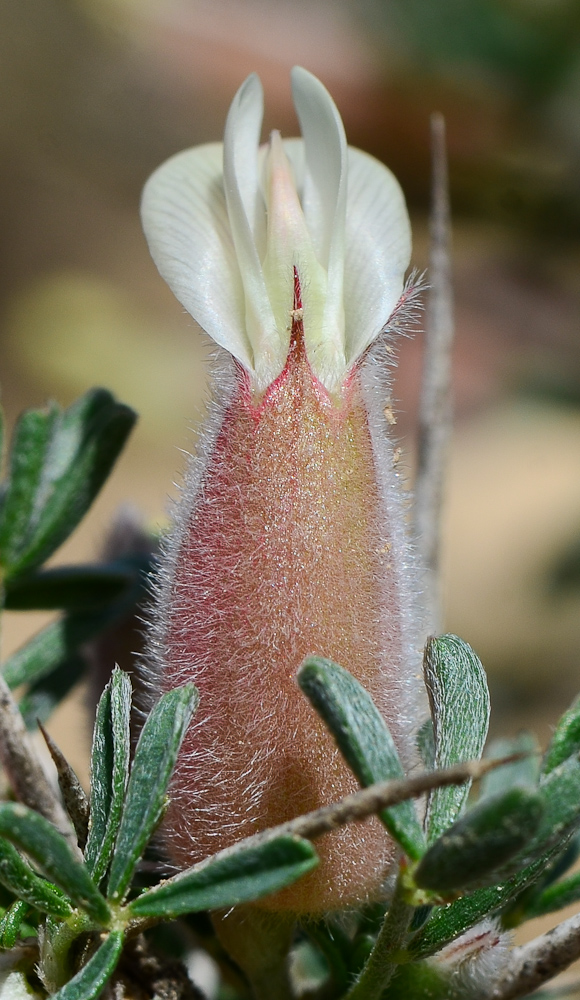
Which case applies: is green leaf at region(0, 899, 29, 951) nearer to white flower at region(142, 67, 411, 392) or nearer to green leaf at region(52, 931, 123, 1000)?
green leaf at region(52, 931, 123, 1000)

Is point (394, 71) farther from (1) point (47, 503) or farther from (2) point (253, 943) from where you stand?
(2) point (253, 943)

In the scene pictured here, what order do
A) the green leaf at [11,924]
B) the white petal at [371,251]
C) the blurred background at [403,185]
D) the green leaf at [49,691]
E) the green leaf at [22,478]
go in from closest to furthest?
the green leaf at [11,924], the white petal at [371,251], the green leaf at [22,478], the green leaf at [49,691], the blurred background at [403,185]

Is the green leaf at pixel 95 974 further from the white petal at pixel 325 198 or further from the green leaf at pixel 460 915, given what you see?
the white petal at pixel 325 198

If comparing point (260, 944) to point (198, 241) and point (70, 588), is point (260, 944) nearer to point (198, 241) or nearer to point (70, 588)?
point (70, 588)

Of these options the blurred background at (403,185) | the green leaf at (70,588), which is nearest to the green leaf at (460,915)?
the green leaf at (70,588)

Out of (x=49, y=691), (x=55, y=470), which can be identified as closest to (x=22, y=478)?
(x=55, y=470)

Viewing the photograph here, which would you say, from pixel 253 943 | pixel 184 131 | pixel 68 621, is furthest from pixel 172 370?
pixel 253 943
